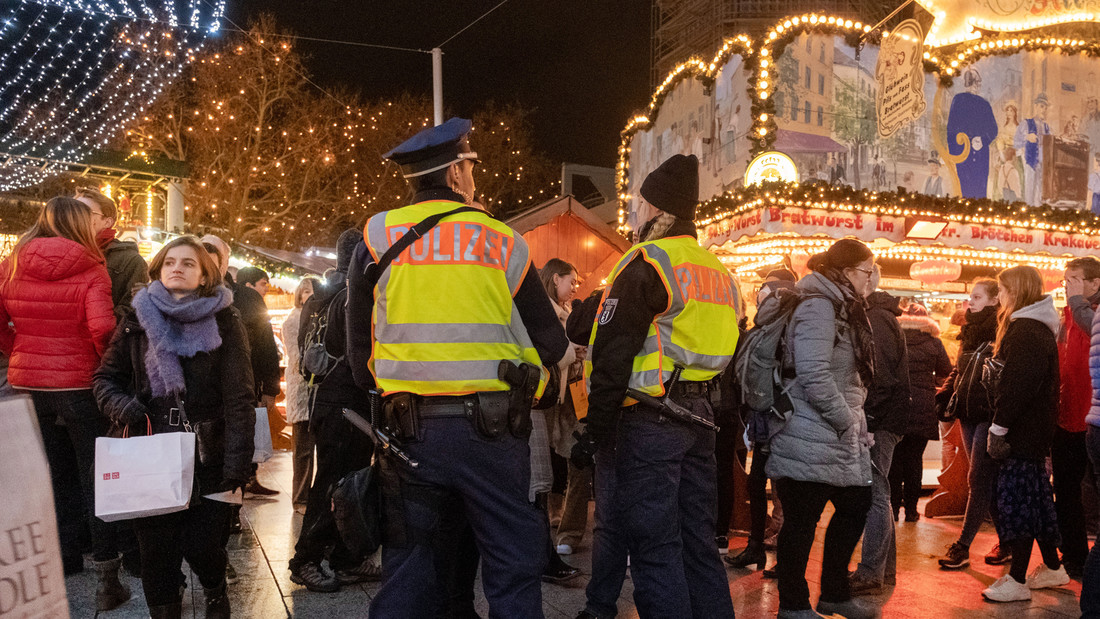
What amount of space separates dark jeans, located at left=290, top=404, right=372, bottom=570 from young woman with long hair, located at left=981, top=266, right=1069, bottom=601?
12.1ft

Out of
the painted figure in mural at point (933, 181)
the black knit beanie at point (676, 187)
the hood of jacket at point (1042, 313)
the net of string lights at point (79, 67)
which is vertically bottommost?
the hood of jacket at point (1042, 313)

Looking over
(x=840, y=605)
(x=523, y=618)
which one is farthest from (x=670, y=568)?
(x=840, y=605)

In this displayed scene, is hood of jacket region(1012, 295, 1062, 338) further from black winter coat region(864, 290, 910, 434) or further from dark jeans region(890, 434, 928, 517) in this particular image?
dark jeans region(890, 434, 928, 517)

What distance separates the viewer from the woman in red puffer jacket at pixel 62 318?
438 cm

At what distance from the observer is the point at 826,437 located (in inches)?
154

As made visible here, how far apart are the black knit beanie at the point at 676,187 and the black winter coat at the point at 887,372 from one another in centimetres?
162

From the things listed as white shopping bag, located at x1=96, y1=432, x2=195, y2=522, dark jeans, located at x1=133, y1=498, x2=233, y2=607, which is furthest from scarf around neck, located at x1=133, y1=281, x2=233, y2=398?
dark jeans, located at x1=133, y1=498, x2=233, y2=607

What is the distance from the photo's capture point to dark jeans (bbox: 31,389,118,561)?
4234 millimetres

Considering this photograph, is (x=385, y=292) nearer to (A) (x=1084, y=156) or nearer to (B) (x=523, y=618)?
(B) (x=523, y=618)

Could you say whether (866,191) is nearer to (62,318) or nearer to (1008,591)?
(1008,591)

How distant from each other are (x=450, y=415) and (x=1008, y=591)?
3811mm

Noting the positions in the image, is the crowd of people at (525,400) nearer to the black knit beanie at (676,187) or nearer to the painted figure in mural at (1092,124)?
the black knit beanie at (676,187)

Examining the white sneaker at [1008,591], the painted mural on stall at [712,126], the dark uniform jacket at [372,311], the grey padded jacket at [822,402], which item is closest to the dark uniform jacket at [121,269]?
the dark uniform jacket at [372,311]

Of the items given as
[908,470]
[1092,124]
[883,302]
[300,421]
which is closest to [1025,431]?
[883,302]
